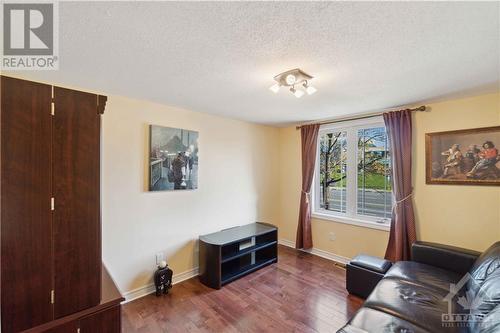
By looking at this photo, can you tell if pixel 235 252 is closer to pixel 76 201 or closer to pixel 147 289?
pixel 147 289

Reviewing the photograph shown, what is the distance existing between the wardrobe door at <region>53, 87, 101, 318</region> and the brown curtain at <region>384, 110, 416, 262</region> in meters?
3.17

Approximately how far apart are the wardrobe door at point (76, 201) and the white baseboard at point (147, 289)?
53.3 inches

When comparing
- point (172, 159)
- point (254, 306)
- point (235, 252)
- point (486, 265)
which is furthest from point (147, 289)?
point (486, 265)

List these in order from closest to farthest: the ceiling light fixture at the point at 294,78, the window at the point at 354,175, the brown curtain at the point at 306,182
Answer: the ceiling light fixture at the point at 294,78
the window at the point at 354,175
the brown curtain at the point at 306,182

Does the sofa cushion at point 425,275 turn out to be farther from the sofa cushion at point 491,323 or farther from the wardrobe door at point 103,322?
the wardrobe door at point 103,322

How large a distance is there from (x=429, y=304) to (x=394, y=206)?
1.47 meters

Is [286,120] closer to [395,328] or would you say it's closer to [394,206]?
[394,206]

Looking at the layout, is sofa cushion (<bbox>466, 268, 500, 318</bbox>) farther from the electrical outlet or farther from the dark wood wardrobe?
the electrical outlet

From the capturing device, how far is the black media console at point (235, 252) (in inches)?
107

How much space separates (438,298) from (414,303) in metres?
0.25

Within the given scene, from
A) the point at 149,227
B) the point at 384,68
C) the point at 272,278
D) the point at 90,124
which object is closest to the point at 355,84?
the point at 384,68

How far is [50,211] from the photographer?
3.85 ft

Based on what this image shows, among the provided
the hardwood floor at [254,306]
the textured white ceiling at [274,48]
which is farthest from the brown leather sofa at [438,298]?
the textured white ceiling at [274,48]

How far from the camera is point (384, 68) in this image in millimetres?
1778
